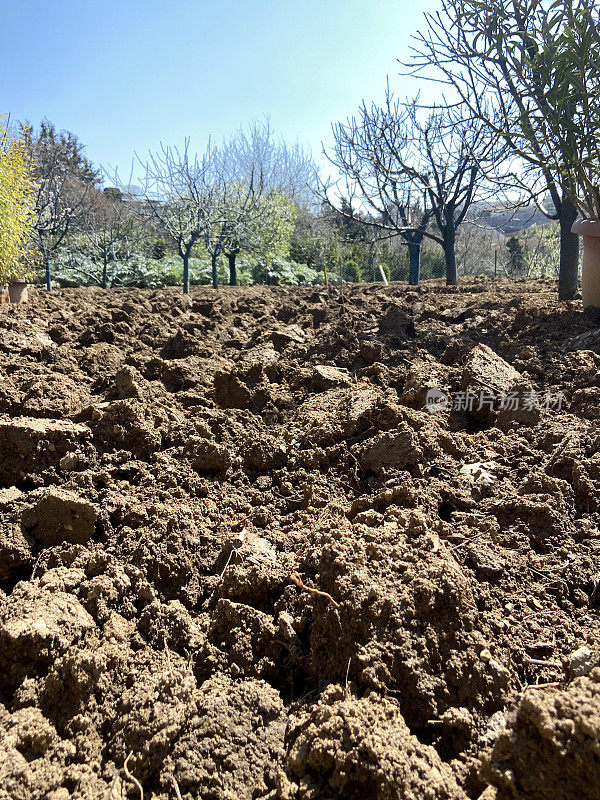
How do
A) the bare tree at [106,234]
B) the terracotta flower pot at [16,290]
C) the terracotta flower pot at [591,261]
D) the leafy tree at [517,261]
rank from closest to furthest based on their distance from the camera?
the terracotta flower pot at [591,261]
the terracotta flower pot at [16,290]
the bare tree at [106,234]
the leafy tree at [517,261]

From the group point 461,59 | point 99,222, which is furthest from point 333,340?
point 99,222

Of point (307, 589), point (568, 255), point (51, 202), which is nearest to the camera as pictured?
point (307, 589)

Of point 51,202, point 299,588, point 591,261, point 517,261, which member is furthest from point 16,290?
point 517,261

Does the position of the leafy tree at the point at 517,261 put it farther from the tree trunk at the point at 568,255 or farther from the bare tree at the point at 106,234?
the tree trunk at the point at 568,255

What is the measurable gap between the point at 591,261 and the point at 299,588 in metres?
4.10

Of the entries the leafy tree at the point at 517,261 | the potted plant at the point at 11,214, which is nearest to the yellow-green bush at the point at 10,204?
the potted plant at the point at 11,214

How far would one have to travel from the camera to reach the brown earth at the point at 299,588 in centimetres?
116

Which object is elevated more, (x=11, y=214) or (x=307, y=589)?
(x=11, y=214)

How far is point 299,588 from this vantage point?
1.68m

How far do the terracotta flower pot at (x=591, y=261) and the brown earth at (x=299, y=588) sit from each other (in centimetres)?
170

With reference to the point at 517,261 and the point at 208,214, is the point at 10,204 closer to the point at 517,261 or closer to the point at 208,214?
the point at 208,214

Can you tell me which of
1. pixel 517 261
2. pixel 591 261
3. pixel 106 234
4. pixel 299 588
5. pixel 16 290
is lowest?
pixel 299 588

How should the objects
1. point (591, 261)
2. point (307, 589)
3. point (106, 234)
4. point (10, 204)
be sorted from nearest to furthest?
1. point (307, 589)
2. point (591, 261)
3. point (10, 204)
4. point (106, 234)

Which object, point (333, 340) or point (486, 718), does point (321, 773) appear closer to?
point (486, 718)
